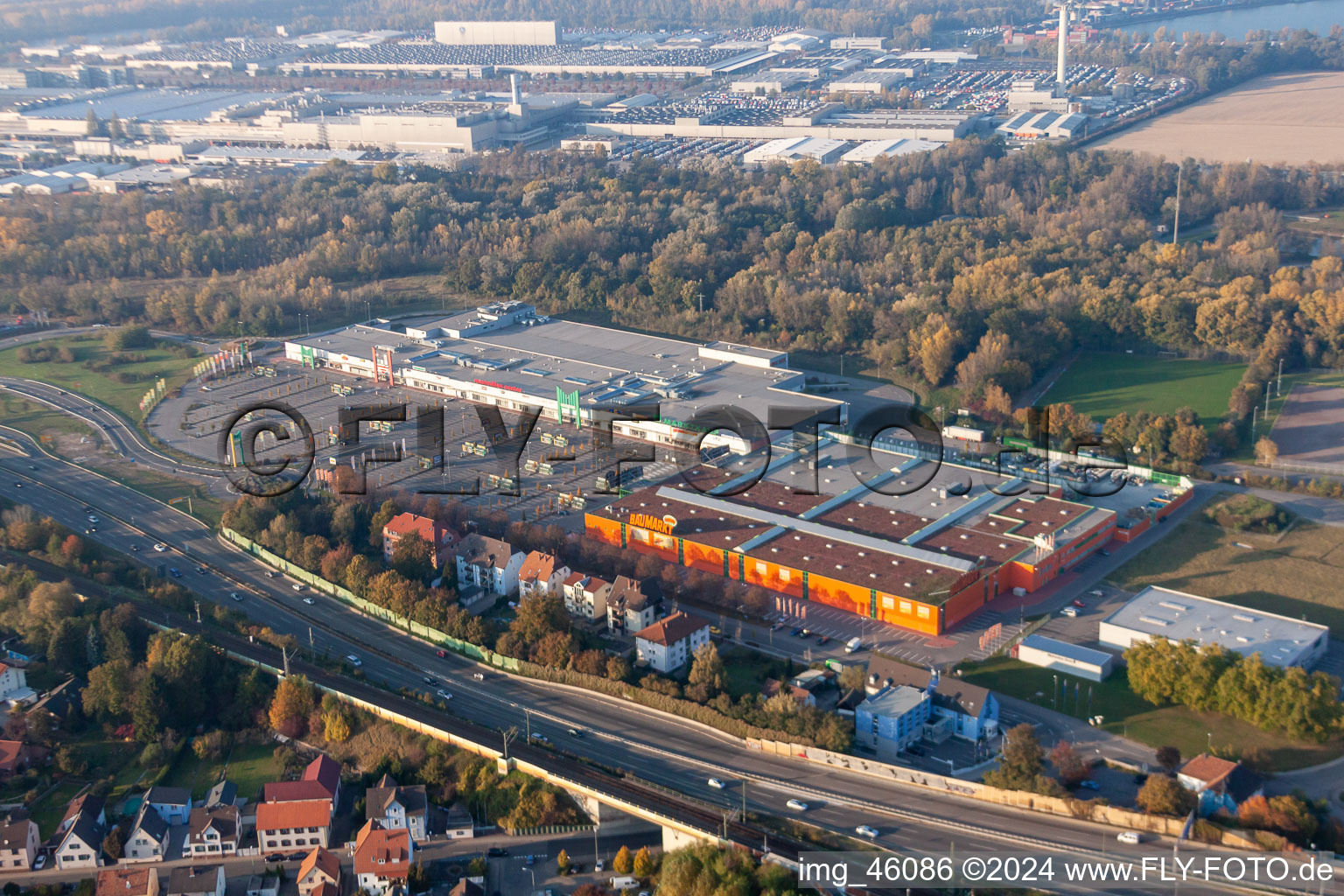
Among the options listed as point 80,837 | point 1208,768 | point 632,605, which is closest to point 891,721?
point 1208,768

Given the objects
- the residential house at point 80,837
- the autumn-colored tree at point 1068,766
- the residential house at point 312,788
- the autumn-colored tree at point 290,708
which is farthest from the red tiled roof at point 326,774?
the autumn-colored tree at point 1068,766

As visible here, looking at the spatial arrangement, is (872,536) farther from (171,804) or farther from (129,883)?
(129,883)

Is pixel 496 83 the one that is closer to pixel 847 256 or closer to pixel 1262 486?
pixel 847 256

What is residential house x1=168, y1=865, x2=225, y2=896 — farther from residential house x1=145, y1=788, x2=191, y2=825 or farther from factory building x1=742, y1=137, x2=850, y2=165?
factory building x1=742, y1=137, x2=850, y2=165

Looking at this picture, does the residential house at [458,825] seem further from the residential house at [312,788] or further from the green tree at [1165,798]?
the green tree at [1165,798]

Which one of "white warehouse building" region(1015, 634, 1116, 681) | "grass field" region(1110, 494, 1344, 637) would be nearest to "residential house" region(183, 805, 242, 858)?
"white warehouse building" region(1015, 634, 1116, 681)

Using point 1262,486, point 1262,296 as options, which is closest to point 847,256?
point 1262,296

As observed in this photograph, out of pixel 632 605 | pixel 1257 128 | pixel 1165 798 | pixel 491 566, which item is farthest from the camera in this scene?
pixel 1257 128
